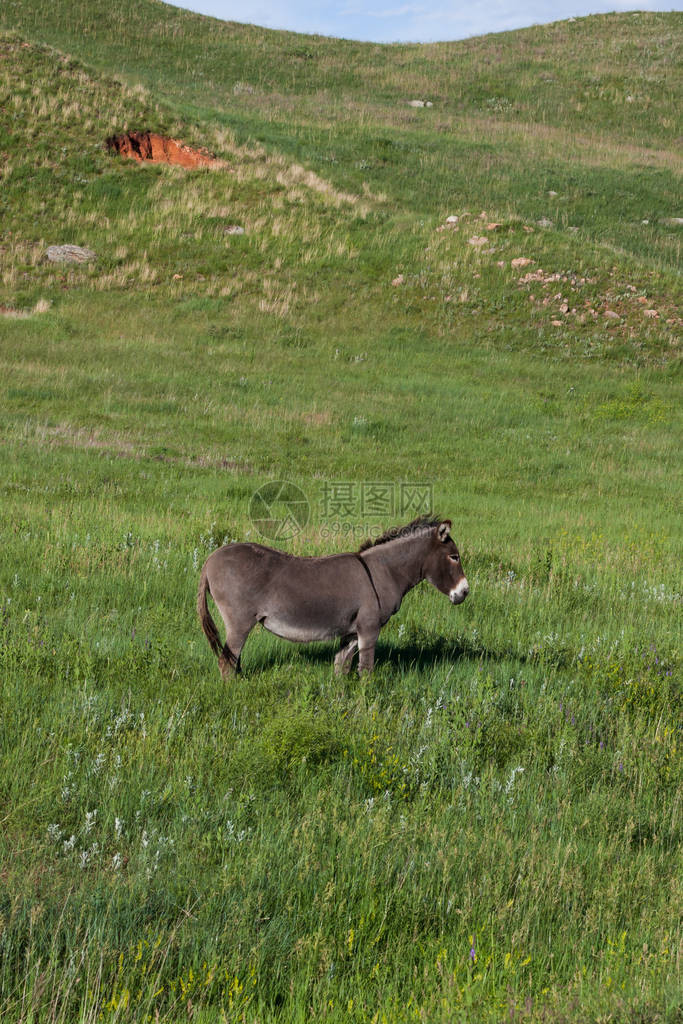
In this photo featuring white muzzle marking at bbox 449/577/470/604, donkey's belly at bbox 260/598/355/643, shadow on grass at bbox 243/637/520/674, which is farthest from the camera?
shadow on grass at bbox 243/637/520/674

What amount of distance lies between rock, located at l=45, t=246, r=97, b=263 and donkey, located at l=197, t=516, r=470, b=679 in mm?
32242

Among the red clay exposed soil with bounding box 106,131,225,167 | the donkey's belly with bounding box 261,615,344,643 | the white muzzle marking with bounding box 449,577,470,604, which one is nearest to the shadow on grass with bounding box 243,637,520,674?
the donkey's belly with bounding box 261,615,344,643

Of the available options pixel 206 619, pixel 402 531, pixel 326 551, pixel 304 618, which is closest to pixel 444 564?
pixel 402 531

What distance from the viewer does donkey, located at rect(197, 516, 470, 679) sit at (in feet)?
20.1

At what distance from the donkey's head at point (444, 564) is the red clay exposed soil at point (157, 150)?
132 ft

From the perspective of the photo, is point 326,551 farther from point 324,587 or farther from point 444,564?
point 324,587

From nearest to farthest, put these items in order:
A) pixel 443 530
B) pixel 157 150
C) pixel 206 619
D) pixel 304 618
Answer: pixel 304 618 → pixel 206 619 → pixel 443 530 → pixel 157 150

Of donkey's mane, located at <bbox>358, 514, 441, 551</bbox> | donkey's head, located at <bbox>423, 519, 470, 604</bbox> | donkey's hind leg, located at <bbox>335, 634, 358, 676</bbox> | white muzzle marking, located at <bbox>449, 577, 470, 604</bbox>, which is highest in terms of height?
donkey's mane, located at <bbox>358, 514, 441, 551</bbox>

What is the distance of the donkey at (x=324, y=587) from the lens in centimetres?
613

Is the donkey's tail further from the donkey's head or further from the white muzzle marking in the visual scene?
the white muzzle marking

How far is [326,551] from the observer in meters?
11.7

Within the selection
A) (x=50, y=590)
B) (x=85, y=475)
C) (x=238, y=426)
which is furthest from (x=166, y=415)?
(x=50, y=590)

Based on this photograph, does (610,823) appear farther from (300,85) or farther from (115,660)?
(300,85)

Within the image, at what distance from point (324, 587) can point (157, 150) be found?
42.9 meters
